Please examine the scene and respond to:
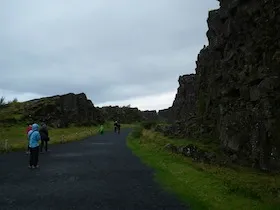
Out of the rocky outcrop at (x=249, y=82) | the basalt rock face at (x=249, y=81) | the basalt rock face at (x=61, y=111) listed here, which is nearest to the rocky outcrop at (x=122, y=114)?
the basalt rock face at (x=61, y=111)

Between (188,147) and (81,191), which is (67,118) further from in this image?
(81,191)

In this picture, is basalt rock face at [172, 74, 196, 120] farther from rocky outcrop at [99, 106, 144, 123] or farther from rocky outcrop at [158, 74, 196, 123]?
rocky outcrop at [99, 106, 144, 123]

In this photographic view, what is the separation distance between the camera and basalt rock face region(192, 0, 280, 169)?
32.5 metres

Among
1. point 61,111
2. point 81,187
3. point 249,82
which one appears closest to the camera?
point 81,187

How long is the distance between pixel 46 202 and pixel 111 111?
477 feet

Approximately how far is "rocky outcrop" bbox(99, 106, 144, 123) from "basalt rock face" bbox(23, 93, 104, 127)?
43.9 metres

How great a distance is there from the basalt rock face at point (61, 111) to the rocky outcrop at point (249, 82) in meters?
42.5

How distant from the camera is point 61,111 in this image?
298 feet

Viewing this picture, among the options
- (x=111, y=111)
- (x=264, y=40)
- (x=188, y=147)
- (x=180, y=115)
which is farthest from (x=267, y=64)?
(x=111, y=111)

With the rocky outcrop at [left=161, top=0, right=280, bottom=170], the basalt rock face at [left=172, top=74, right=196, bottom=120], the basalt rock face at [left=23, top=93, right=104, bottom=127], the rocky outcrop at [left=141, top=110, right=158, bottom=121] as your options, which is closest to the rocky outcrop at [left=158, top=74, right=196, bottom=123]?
the basalt rock face at [left=172, top=74, right=196, bottom=120]

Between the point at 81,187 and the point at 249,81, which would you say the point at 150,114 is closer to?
the point at 249,81

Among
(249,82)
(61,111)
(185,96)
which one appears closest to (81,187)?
(249,82)

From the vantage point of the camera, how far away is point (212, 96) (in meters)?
52.5

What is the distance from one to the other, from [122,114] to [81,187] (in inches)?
5546
